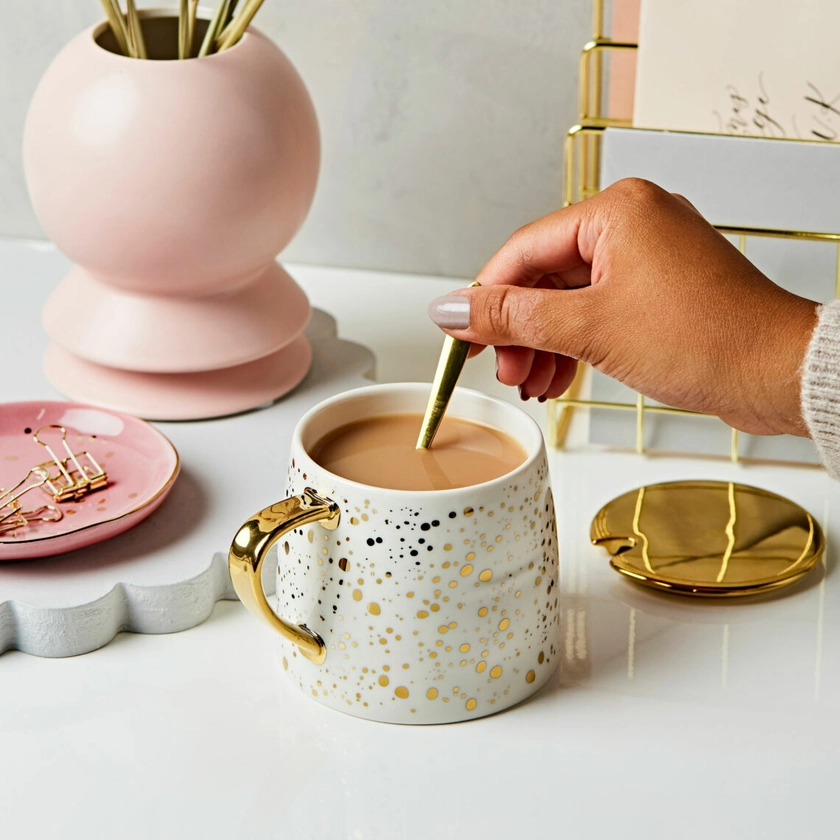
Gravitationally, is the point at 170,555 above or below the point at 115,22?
below

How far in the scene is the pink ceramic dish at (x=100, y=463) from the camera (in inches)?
17.8

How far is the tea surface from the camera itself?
0.40 metres

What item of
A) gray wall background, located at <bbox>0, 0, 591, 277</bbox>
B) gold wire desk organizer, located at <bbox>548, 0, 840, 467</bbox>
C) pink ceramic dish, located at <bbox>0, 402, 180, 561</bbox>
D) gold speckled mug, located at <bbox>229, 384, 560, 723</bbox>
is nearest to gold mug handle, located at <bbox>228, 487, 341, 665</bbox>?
gold speckled mug, located at <bbox>229, 384, 560, 723</bbox>

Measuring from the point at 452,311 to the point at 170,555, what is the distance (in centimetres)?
16

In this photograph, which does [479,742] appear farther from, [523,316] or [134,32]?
[134,32]

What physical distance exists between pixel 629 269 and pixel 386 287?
1.23 ft

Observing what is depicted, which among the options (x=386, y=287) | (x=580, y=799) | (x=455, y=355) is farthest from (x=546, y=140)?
(x=580, y=799)

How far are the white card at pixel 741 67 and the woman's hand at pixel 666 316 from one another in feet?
0.39

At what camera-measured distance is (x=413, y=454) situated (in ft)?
1.36

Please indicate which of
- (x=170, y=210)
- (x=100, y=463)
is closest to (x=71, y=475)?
(x=100, y=463)

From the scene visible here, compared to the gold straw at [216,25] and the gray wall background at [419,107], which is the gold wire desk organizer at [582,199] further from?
the gold straw at [216,25]

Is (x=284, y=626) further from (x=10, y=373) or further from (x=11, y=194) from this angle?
(x=11, y=194)

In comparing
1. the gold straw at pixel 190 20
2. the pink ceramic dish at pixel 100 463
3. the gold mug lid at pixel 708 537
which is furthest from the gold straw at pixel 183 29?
the gold mug lid at pixel 708 537

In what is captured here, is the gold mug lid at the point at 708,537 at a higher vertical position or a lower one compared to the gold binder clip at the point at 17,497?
lower
